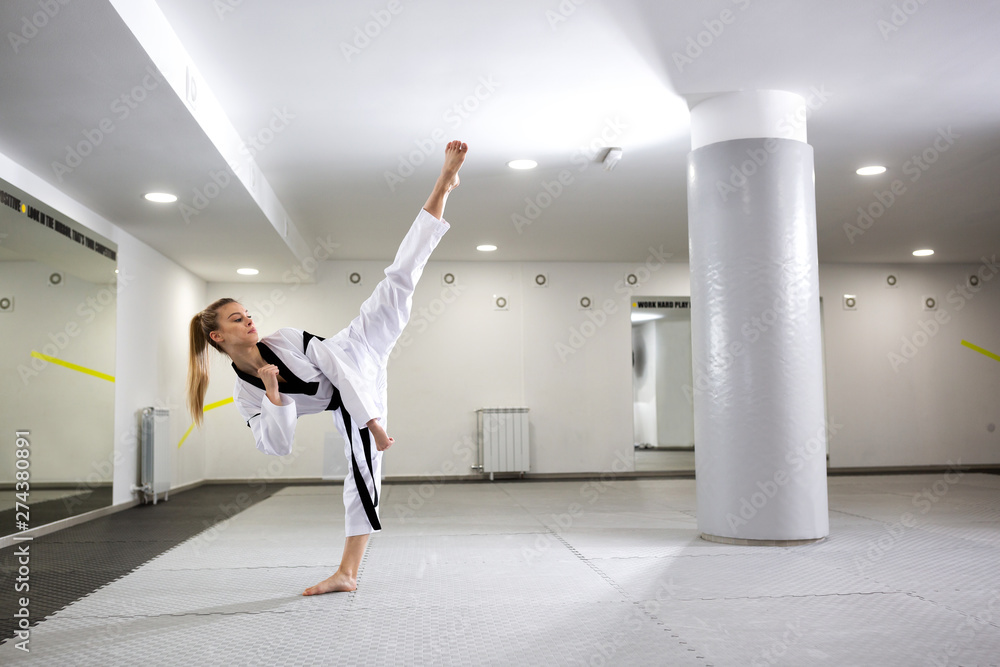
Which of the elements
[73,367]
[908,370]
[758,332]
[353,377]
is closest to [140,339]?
[73,367]

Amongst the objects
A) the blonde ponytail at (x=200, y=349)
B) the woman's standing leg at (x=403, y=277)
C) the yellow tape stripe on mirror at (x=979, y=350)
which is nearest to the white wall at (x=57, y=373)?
the blonde ponytail at (x=200, y=349)

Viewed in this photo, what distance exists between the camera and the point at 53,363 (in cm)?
530

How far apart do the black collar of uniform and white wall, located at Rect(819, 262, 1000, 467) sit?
8551 millimetres

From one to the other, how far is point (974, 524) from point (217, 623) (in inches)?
190

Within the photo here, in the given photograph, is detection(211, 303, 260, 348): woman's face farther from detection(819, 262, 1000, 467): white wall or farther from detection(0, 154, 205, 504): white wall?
detection(819, 262, 1000, 467): white wall

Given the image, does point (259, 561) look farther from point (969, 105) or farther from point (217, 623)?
point (969, 105)

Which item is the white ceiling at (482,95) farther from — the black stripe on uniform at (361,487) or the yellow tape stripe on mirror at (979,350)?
the yellow tape stripe on mirror at (979,350)

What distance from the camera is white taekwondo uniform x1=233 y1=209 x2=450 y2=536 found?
9.78 feet

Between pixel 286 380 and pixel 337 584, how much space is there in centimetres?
95

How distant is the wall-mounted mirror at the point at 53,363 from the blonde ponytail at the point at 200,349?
2.34 metres

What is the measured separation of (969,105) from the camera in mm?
4945

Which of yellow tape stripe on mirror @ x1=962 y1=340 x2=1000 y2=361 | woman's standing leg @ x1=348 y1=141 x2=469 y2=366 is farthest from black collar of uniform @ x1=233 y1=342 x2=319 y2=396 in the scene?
yellow tape stripe on mirror @ x1=962 y1=340 x2=1000 y2=361

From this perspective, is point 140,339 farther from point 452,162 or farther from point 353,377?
point 452,162

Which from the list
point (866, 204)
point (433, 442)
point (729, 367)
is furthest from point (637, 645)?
point (433, 442)
